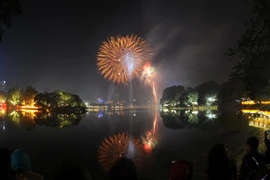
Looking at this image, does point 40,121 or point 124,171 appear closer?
point 124,171

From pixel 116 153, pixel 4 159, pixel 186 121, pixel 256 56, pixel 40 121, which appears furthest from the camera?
pixel 40 121

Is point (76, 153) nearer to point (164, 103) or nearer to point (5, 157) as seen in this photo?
point (5, 157)

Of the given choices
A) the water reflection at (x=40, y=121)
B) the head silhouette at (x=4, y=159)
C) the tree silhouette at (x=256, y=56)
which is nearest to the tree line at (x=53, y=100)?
the water reflection at (x=40, y=121)

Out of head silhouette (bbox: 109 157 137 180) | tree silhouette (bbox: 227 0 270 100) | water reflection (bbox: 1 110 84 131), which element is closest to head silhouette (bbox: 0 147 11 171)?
head silhouette (bbox: 109 157 137 180)

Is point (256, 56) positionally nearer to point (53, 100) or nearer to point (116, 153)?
point (116, 153)

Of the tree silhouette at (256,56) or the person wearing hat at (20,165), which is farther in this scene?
the tree silhouette at (256,56)

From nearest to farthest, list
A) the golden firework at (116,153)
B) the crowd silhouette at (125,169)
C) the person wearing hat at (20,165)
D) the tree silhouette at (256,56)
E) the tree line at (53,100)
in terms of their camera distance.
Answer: the crowd silhouette at (125,169)
the person wearing hat at (20,165)
the tree silhouette at (256,56)
the golden firework at (116,153)
the tree line at (53,100)

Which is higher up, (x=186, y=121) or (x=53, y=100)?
(x=53, y=100)

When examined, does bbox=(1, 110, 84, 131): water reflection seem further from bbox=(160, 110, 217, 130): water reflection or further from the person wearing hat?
the person wearing hat

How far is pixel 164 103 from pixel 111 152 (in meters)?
106

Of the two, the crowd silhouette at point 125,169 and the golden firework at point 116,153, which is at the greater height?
the crowd silhouette at point 125,169

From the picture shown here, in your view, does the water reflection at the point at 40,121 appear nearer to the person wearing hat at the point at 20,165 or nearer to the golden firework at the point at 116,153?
the golden firework at the point at 116,153

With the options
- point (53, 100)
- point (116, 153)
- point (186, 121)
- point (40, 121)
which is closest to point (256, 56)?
point (116, 153)

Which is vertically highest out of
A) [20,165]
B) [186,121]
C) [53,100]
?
[53,100]
